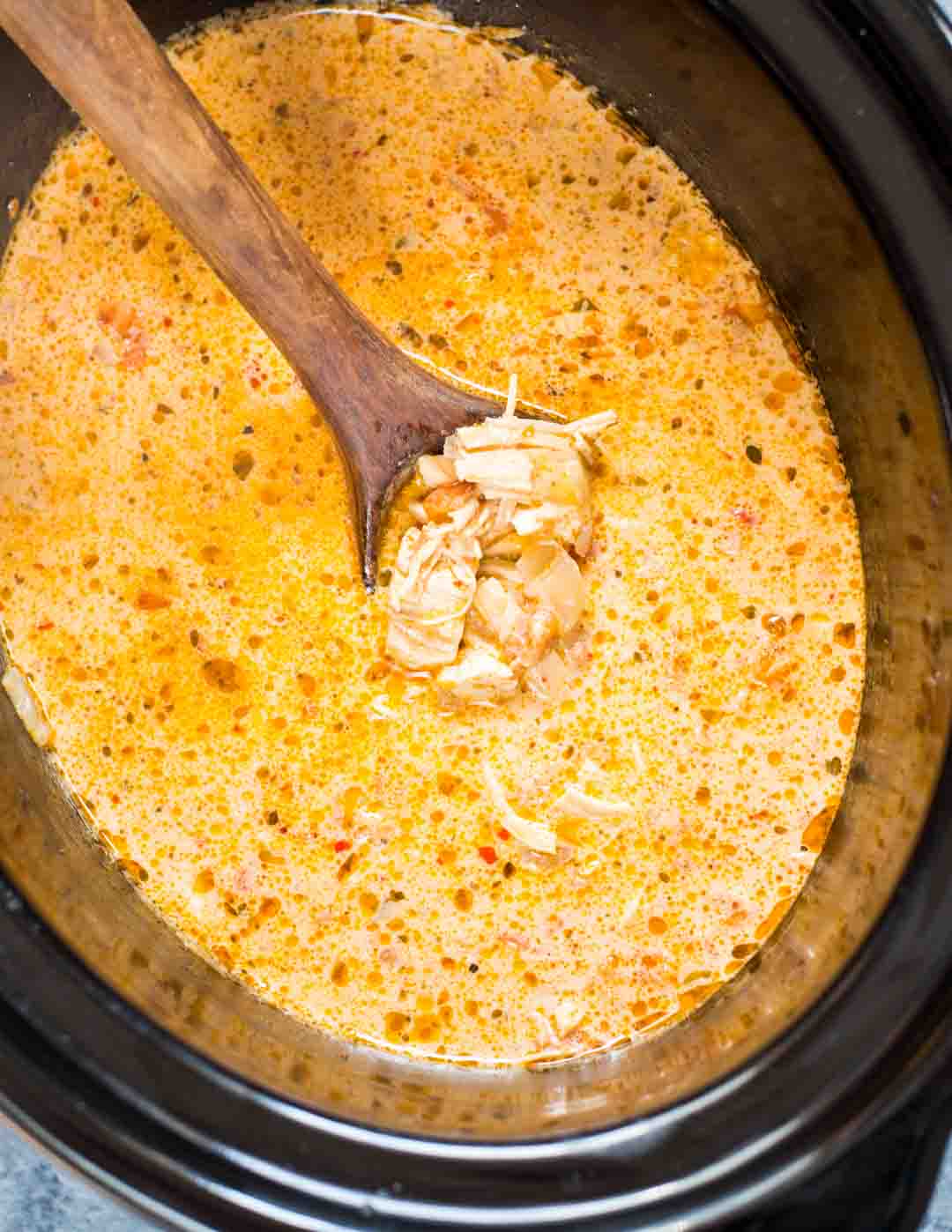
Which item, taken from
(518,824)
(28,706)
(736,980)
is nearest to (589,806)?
(518,824)

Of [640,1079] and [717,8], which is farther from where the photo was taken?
[640,1079]

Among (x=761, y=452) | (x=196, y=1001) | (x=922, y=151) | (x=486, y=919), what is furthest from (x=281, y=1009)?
(x=922, y=151)

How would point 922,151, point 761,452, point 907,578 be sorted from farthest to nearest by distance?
point 761,452
point 907,578
point 922,151

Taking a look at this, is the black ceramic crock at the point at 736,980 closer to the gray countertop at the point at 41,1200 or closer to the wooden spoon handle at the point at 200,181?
the gray countertop at the point at 41,1200

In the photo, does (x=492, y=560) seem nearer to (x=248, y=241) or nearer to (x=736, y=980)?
(x=248, y=241)

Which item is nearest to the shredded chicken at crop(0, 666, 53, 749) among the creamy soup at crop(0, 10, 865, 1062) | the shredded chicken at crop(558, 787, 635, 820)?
the creamy soup at crop(0, 10, 865, 1062)

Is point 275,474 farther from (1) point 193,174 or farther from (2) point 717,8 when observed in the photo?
(2) point 717,8

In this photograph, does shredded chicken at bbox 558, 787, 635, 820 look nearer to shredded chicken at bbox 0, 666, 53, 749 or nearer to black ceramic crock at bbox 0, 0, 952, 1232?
black ceramic crock at bbox 0, 0, 952, 1232
